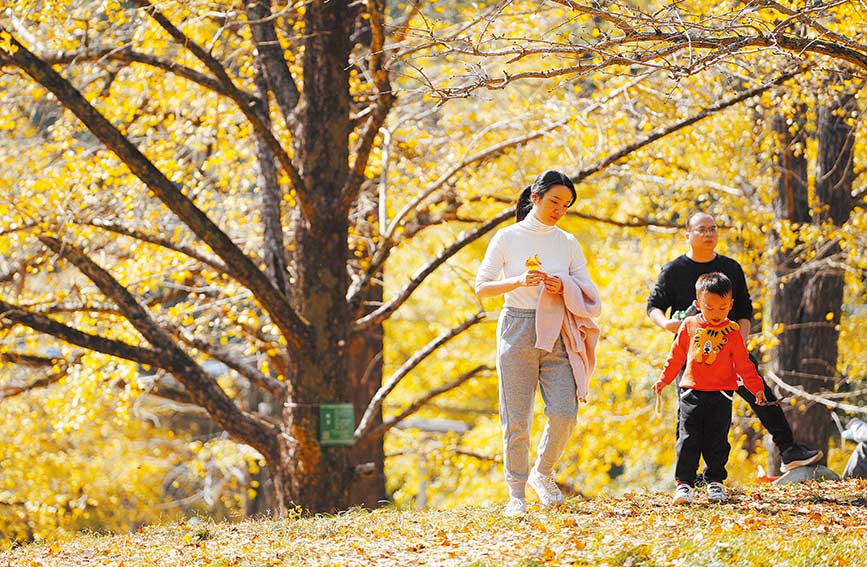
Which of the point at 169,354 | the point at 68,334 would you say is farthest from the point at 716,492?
the point at 68,334

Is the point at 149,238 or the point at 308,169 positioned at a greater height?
the point at 308,169

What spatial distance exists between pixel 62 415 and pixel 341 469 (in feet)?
12.2

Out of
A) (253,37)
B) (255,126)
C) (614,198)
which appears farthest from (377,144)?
(614,198)

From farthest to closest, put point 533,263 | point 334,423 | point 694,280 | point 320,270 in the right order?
point 320,270
point 334,423
point 694,280
point 533,263

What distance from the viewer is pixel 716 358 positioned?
22.7 feet

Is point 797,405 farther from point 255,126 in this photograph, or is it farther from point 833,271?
point 255,126

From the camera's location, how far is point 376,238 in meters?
13.5

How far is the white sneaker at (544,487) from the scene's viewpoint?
22.9 feet

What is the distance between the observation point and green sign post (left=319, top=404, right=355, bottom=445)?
1020 cm

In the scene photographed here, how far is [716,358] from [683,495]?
0.87 m

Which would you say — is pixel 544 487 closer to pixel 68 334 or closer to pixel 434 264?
pixel 434 264

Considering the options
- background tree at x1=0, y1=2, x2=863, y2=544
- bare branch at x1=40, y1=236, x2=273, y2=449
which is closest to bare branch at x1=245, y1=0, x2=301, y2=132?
background tree at x1=0, y1=2, x2=863, y2=544

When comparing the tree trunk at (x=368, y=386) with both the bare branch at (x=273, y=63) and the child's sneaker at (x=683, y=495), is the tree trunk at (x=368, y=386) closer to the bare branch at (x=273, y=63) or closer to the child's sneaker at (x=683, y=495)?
the bare branch at (x=273, y=63)

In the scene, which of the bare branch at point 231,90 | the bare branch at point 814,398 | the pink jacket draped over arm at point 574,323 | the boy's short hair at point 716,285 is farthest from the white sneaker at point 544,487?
the bare branch at point 814,398
